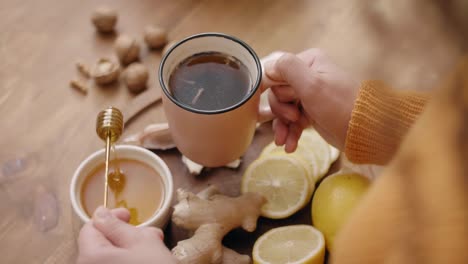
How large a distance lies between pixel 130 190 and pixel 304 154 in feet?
0.79

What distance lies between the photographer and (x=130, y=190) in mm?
726

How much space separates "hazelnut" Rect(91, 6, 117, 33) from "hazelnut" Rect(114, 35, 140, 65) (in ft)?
0.16

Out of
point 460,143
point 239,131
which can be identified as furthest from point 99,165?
point 460,143

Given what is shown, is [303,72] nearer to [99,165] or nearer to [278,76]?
[278,76]

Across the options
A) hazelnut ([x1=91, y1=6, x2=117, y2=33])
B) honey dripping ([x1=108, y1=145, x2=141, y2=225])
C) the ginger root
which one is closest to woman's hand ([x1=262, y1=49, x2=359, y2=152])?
the ginger root

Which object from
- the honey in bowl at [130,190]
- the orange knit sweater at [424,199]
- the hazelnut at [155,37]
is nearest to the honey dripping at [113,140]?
the honey in bowl at [130,190]

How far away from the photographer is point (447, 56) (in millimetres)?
275

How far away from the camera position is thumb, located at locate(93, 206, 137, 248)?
584mm

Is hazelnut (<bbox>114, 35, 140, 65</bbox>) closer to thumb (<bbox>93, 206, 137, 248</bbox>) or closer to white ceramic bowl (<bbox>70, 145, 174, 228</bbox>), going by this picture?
white ceramic bowl (<bbox>70, 145, 174, 228</bbox>)

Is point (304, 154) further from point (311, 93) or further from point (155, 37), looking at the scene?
point (155, 37)

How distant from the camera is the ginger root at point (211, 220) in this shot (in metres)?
0.67

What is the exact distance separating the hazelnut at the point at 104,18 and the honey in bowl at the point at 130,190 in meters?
0.32

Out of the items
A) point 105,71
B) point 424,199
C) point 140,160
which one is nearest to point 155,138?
point 140,160

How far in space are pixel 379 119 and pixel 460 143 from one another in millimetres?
377
